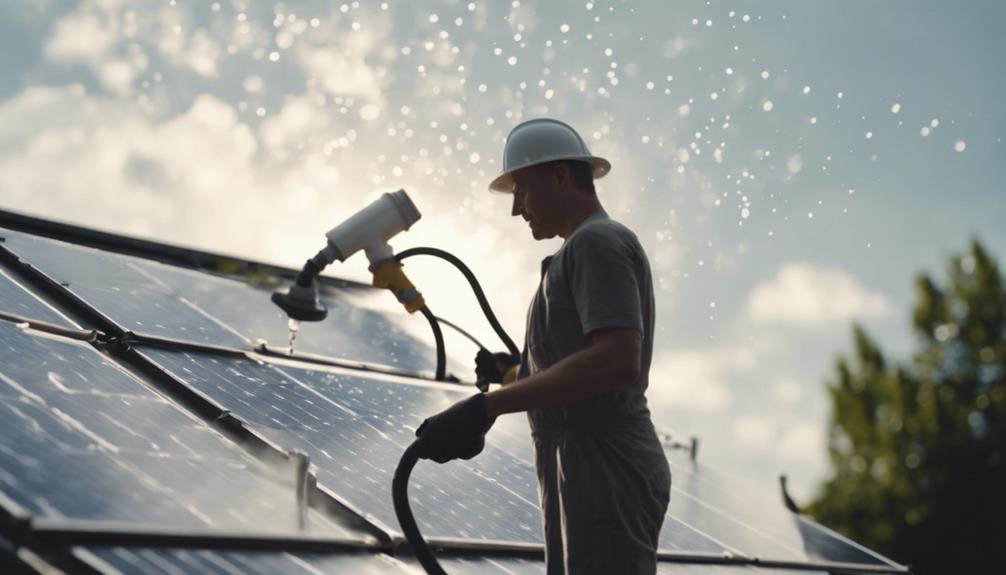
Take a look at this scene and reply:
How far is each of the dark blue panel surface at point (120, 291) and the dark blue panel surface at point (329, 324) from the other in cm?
17

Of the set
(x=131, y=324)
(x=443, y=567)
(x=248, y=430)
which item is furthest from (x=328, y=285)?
(x=443, y=567)

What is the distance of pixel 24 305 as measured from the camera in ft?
12.1

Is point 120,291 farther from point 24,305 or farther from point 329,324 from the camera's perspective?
point 329,324

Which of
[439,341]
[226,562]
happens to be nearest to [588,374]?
[226,562]

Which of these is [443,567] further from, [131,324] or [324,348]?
[324,348]

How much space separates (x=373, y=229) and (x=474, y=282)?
0.47 meters

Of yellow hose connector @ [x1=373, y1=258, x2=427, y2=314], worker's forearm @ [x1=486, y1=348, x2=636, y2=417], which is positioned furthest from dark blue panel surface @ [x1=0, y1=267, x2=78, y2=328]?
worker's forearm @ [x1=486, y1=348, x2=636, y2=417]

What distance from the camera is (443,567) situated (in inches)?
115

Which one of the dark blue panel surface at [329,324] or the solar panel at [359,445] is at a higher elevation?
the dark blue panel surface at [329,324]

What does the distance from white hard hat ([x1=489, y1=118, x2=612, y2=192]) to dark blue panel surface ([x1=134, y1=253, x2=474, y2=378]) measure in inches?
80.4

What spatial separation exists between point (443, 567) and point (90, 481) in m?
1.06

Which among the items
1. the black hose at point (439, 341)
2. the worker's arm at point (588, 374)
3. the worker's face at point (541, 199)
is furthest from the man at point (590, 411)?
the black hose at point (439, 341)

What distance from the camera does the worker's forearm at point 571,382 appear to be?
2.59 meters

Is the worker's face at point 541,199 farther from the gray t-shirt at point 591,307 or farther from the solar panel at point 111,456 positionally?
the solar panel at point 111,456
